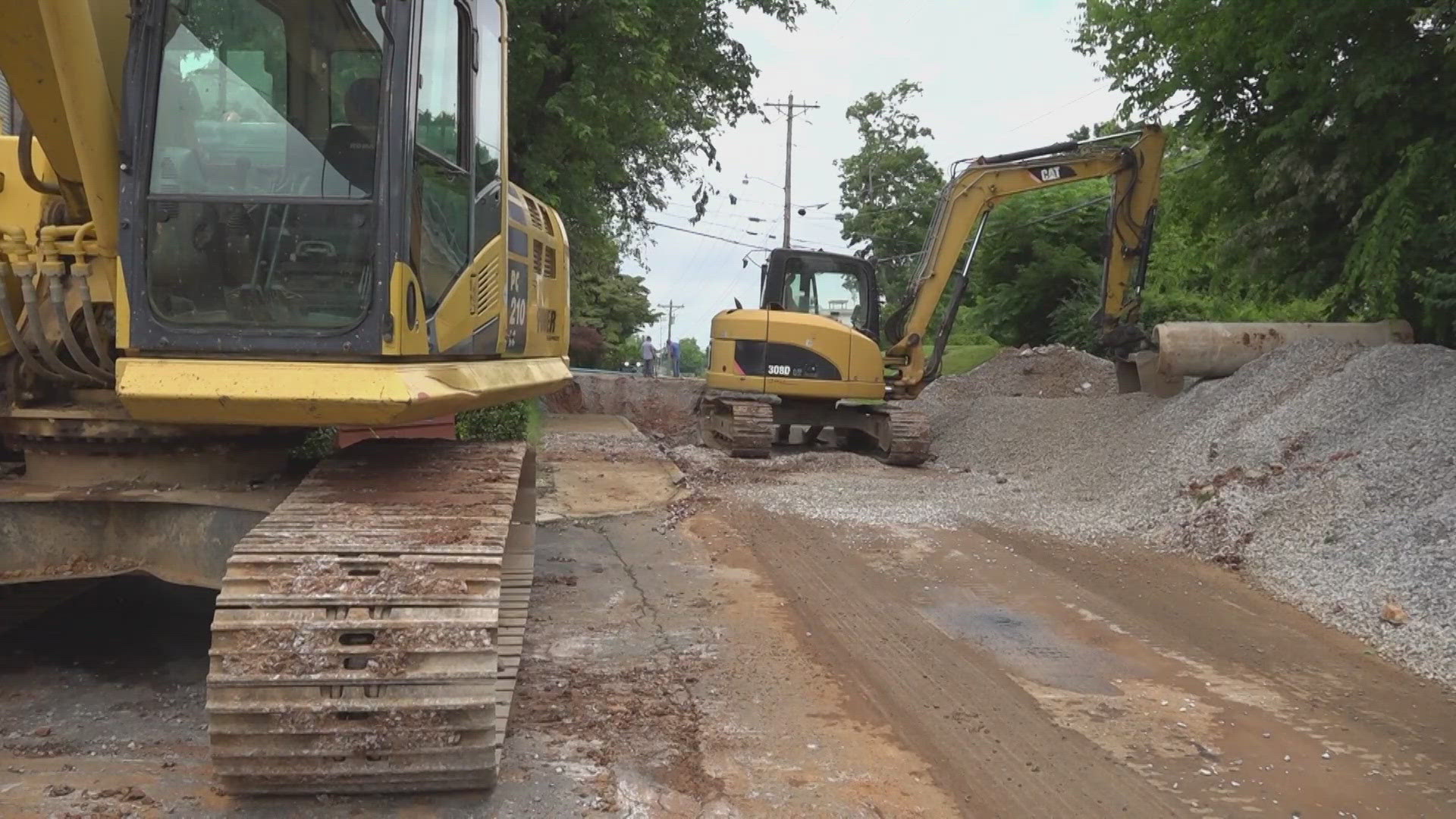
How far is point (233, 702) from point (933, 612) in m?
3.93

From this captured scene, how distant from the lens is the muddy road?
3701 millimetres

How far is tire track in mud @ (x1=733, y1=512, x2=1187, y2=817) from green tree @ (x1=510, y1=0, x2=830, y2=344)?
7806mm

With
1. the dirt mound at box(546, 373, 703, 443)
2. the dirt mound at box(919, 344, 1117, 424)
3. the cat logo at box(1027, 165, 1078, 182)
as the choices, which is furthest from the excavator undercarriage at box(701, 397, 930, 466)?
the dirt mound at box(546, 373, 703, 443)

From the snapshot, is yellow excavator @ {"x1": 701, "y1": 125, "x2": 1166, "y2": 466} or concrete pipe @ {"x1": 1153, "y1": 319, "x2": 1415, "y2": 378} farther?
yellow excavator @ {"x1": 701, "y1": 125, "x2": 1166, "y2": 466}

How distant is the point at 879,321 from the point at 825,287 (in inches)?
32.1

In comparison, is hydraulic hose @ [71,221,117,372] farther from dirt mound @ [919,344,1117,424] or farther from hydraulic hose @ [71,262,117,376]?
dirt mound @ [919,344,1117,424]

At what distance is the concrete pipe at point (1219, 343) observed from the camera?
1167cm

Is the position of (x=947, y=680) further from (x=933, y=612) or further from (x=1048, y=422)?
(x=1048, y=422)

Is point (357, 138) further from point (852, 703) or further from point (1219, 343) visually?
point (1219, 343)

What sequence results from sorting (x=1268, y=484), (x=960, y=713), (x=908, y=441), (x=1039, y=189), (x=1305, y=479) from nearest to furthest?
1. (x=960, y=713)
2. (x=1305, y=479)
3. (x=1268, y=484)
4. (x=908, y=441)
5. (x=1039, y=189)

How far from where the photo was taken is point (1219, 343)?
38.7 ft

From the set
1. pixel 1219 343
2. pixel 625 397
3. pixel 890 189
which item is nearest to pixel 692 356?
pixel 890 189

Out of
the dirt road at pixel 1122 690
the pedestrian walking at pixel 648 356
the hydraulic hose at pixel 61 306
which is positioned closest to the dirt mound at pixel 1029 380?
the dirt road at pixel 1122 690

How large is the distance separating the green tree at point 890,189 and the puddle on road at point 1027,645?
30.2 metres
